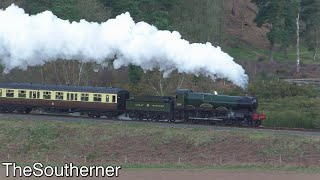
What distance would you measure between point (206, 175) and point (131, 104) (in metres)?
17.8

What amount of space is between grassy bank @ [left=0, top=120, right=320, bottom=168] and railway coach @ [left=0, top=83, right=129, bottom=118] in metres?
5.17

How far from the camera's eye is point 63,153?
4288cm

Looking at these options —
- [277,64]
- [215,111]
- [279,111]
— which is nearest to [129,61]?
[215,111]

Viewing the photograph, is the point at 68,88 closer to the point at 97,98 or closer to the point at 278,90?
the point at 97,98

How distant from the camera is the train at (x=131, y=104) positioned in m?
48.8

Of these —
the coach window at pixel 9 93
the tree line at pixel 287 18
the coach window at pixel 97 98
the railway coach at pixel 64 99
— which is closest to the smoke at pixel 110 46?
the railway coach at pixel 64 99

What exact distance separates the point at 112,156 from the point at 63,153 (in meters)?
3.49

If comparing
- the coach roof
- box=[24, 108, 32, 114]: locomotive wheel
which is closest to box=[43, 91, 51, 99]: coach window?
the coach roof

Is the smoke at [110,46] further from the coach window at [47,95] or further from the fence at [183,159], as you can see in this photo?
the fence at [183,159]

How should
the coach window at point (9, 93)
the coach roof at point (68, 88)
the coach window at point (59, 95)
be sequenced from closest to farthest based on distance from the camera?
the coach roof at point (68, 88)
the coach window at point (59, 95)
the coach window at point (9, 93)

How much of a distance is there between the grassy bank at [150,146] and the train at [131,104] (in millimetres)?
4327

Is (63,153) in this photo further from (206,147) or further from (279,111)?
(279,111)

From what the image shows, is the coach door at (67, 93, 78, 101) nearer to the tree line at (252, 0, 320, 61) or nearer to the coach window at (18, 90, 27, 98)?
the coach window at (18, 90, 27, 98)

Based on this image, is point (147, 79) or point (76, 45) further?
point (147, 79)
